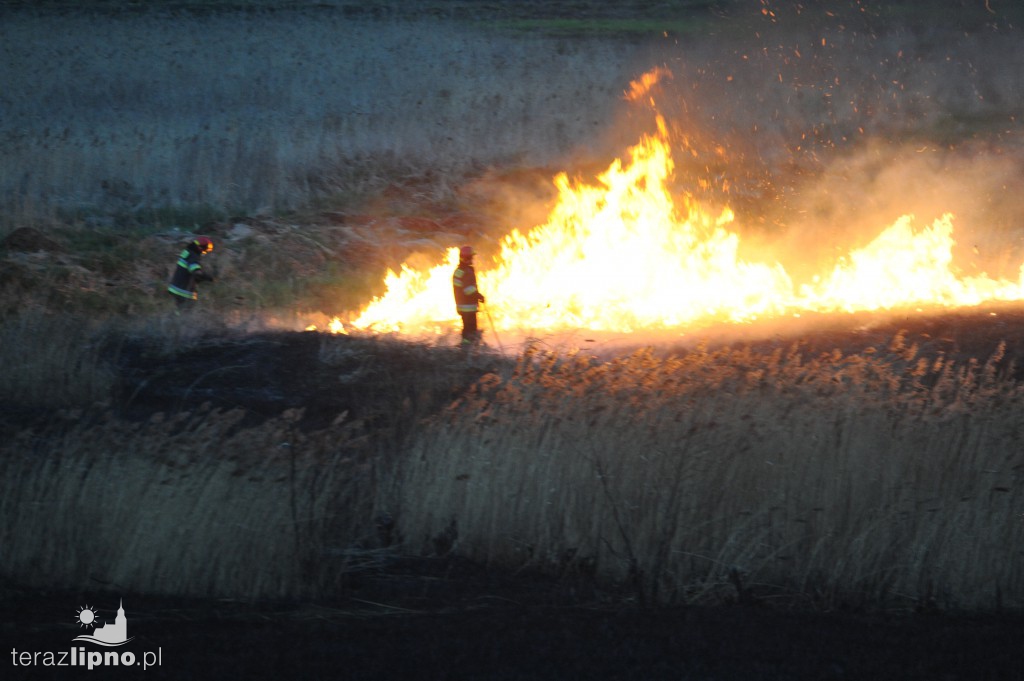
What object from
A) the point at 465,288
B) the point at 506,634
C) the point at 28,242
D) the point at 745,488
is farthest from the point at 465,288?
the point at 28,242

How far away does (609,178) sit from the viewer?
16906mm

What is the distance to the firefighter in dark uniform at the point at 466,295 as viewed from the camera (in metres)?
13.9

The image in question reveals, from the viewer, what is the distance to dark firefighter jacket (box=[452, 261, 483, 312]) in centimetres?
1391

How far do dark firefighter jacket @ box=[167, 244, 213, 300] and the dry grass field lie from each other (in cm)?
57

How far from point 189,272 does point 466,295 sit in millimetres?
4411

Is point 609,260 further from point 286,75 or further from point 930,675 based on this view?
point 286,75

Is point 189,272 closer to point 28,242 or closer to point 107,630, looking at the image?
point 28,242

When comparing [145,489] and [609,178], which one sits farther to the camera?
[609,178]

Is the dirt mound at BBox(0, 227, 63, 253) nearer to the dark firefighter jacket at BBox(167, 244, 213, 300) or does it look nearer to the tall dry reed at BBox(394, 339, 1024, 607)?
the dark firefighter jacket at BBox(167, 244, 213, 300)

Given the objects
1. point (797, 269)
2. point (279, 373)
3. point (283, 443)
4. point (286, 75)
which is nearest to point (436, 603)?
point (283, 443)

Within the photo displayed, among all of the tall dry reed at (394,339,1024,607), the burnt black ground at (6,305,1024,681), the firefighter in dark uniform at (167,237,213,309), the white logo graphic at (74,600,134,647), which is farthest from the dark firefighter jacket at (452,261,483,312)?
the white logo graphic at (74,600,134,647)

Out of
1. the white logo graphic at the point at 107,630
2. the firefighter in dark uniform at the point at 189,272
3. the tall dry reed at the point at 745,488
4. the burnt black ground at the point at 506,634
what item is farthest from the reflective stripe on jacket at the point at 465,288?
the white logo graphic at the point at 107,630

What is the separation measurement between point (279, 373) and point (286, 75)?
1840 cm

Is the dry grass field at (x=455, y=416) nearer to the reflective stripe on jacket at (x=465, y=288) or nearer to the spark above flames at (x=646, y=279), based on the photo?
the reflective stripe on jacket at (x=465, y=288)
